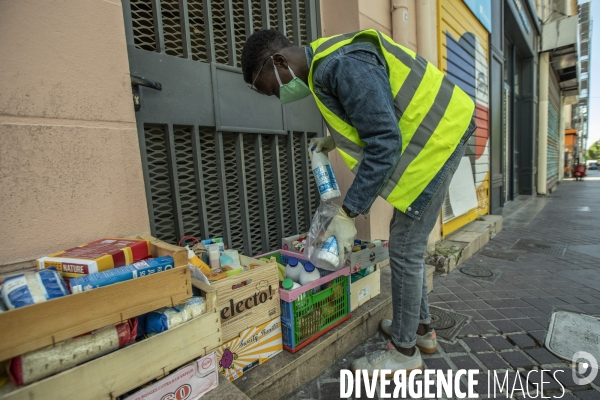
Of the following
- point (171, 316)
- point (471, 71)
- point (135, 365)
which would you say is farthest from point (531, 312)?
point (471, 71)

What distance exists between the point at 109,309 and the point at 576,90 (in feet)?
87.1

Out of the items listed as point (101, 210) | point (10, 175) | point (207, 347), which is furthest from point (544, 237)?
point (10, 175)

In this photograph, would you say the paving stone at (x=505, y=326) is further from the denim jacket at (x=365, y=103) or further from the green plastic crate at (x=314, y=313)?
the denim jacket at (x=365, y=103)

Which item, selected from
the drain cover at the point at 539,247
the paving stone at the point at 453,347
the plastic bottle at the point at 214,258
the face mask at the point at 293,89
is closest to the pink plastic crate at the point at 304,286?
the plastic bottle at the point at 214,258

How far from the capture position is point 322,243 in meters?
1.99

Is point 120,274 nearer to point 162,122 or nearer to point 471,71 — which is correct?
point 162,122

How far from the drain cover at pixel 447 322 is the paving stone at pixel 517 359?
36cm

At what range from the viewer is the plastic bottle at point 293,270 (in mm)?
2250

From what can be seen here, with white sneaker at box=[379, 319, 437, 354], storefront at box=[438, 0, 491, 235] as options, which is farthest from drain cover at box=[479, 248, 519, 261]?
white sneaker at box=[379, 319, 437, 354]

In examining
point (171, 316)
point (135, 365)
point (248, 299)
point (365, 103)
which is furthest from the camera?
point (248, 299)

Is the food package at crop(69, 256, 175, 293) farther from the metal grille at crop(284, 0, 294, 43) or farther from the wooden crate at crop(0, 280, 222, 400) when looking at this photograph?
the metal grille at crop(284, 0, 294, 43)

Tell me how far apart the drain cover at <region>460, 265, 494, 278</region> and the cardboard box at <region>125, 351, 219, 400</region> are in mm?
3450

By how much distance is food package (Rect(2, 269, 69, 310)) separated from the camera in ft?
3.51

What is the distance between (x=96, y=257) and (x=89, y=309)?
0.99 ft
